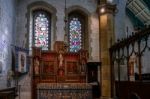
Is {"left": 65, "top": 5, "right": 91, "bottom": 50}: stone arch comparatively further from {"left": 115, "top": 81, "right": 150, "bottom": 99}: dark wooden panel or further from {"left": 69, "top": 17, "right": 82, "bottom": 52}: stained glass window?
{"left": 115, "top": 81, "right": 150, "bottom": 99}: dark wooden panel

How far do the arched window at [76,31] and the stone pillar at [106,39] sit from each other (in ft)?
A: 4.50

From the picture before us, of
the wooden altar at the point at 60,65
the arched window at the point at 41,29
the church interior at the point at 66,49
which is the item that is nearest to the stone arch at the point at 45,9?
the church interior at the point at 66,49

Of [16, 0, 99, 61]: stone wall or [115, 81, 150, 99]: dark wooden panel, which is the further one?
[16, 0, 99, 61]: stone wall

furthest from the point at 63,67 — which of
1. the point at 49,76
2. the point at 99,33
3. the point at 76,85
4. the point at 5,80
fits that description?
the point at 5,80

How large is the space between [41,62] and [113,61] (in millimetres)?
3147

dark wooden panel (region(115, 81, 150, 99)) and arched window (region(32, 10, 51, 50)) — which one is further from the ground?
arched window (region(32, 10, 51, 50))

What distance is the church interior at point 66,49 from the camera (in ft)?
37.8

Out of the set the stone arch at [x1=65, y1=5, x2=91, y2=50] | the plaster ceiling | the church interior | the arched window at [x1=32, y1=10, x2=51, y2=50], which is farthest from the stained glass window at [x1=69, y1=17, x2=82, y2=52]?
the plaster ceiling

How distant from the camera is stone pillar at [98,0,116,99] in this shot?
41.8 ft

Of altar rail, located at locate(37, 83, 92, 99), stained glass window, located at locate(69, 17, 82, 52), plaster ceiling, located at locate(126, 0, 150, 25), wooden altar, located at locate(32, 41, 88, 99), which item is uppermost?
plaster ceiling, located at locate(126, 0, 150, 25)

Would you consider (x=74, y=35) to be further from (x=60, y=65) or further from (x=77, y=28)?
(x=60, y=65)

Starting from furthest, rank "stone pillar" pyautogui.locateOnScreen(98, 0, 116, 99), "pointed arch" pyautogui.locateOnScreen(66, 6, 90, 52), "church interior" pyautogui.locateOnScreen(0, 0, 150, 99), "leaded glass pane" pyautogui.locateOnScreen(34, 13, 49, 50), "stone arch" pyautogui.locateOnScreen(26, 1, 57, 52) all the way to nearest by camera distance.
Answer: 1. "pointed arch" pyautogui.locateOnScreen(66, 6, 90, 52)
2. "leaded glass pane" pyautogui.locateOnScreen(34, 13, 49, 50)
3. "stone arch" pyautogui.locateOnScreen(26, 1, 57, 52)
4. "stone pillar" pyautogui.locateOnScreen(98, 0, 116, 99)
5. "church interior" pyautogui.locateOnScreen(0, 0, 150, 99)

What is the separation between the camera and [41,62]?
1273 cm

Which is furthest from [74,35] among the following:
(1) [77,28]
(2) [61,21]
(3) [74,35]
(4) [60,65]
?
(4) [60,65]
